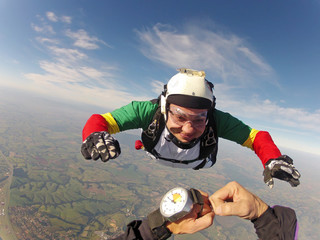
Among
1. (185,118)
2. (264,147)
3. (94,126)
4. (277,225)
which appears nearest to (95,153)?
(94,126)

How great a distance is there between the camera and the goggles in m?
2.29

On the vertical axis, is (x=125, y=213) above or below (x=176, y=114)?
below

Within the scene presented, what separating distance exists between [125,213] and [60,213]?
1493 centimetres

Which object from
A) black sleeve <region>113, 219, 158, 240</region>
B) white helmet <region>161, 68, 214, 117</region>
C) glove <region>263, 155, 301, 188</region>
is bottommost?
black sleeve <region>113, 219, 158, 240</region>

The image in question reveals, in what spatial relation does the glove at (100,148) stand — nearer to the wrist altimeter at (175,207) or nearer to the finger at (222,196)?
the wrist altimeter at (175,207)

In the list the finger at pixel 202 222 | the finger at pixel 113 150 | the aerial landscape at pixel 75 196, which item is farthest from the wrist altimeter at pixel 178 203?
the aerial landscape at pixel 75 196

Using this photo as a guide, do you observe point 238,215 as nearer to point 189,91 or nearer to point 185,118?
point 185,118

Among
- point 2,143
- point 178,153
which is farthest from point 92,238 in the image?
point 2,143

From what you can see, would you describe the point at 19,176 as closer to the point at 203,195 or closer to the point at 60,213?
the point at 60,213

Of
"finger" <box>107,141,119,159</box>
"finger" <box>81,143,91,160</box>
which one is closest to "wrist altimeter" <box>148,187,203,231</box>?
"finger" <box>107,141,119,159</box>

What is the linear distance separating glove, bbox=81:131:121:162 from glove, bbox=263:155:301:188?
6.22 ft

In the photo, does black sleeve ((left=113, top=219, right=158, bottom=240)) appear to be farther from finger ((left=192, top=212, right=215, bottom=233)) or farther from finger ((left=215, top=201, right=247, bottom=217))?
finger ((left=215, top=201, right=247, bottom=217))

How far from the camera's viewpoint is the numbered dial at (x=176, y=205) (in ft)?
4.19

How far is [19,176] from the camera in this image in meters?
49.0
